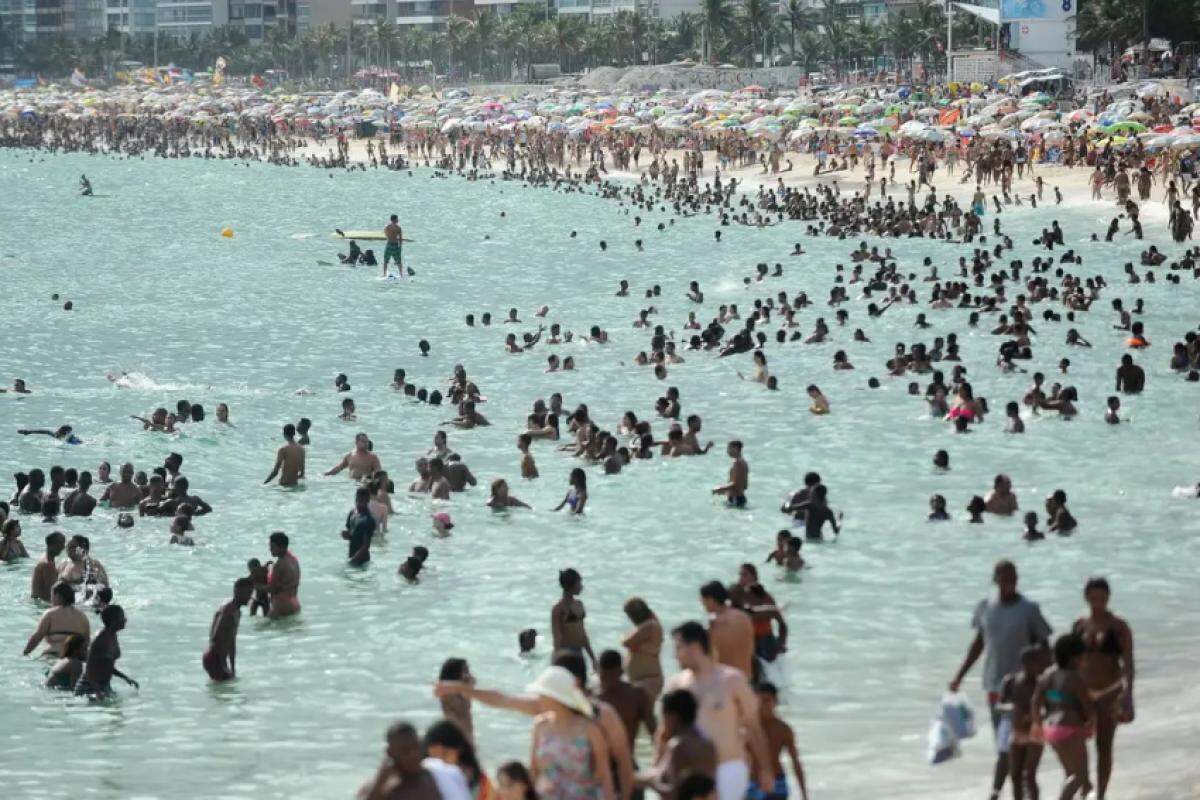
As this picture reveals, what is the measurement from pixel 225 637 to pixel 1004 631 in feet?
26.4

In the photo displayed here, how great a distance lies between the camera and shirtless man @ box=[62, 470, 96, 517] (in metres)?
23.4

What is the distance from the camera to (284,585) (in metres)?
18.7

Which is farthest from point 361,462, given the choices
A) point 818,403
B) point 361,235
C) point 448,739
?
point 361,235

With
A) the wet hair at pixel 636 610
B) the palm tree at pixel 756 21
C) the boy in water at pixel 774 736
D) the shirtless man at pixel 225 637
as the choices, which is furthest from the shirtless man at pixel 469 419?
the palm tree at pixel 756 21

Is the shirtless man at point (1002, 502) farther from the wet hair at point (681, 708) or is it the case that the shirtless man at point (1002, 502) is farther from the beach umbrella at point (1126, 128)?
the beach umbrella at point (1126, 128)

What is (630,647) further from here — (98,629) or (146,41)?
(146,41)

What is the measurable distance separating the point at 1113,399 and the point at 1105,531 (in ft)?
21.5

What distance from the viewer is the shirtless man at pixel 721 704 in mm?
8688

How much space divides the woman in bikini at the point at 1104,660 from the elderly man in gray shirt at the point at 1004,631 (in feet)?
0.87

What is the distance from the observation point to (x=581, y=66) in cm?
14275

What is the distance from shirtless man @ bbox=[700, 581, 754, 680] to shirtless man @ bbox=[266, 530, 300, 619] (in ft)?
29.9

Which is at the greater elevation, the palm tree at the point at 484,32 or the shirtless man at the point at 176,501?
the palm tree at the point at 484,32

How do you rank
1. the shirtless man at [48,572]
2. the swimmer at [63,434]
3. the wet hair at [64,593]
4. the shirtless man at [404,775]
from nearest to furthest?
the shirtless man at [404,775]
the wet hair at [64,593]
the shirtless man at [48,572]
the swimmer at [63,434]

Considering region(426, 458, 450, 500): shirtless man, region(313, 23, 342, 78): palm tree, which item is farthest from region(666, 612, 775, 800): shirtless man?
region(313, 23, 342, 78): palm tree
